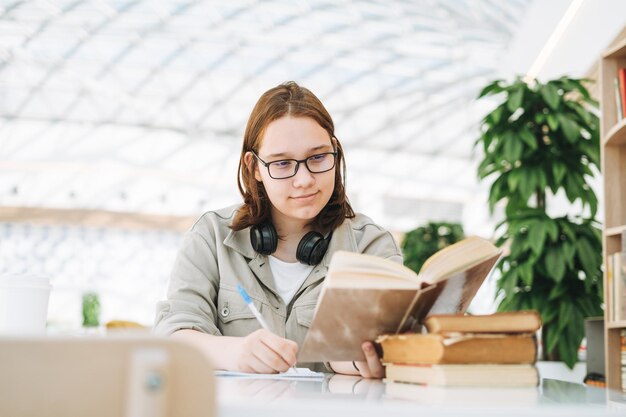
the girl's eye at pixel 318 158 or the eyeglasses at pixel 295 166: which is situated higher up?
the girl's eye at pixel 318 158

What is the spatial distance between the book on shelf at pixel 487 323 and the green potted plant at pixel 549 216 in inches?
143

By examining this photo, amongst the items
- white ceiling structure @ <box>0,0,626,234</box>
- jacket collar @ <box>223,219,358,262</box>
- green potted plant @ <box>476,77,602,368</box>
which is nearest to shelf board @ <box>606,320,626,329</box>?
green potted plant @ <box>476,77,602,368</box>

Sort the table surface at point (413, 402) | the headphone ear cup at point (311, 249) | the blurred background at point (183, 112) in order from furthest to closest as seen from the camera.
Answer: the blurred background at point (183, 112), the headphone ear cup at point (311, 249), the table surface at point (413, 402)

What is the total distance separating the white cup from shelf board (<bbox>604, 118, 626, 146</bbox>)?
132 inches

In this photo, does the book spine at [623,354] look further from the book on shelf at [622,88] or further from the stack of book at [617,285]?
the book on shelf at [622,88]

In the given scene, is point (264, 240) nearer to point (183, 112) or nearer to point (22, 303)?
point (22, 303)

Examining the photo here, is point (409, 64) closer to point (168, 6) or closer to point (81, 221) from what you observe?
point (168, 6)

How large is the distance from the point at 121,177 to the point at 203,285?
18868mm

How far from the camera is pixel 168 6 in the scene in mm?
15461

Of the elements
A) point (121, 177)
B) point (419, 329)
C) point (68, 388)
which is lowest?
point (68, 388)

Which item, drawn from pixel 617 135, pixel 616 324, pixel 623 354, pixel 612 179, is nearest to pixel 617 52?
pixel 617 135

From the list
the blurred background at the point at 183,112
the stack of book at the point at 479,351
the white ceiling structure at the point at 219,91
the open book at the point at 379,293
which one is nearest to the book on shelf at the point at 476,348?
the stack of book at the point at 479,351

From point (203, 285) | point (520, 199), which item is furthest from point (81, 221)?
point (203, 285)

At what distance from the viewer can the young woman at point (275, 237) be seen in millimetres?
2193
